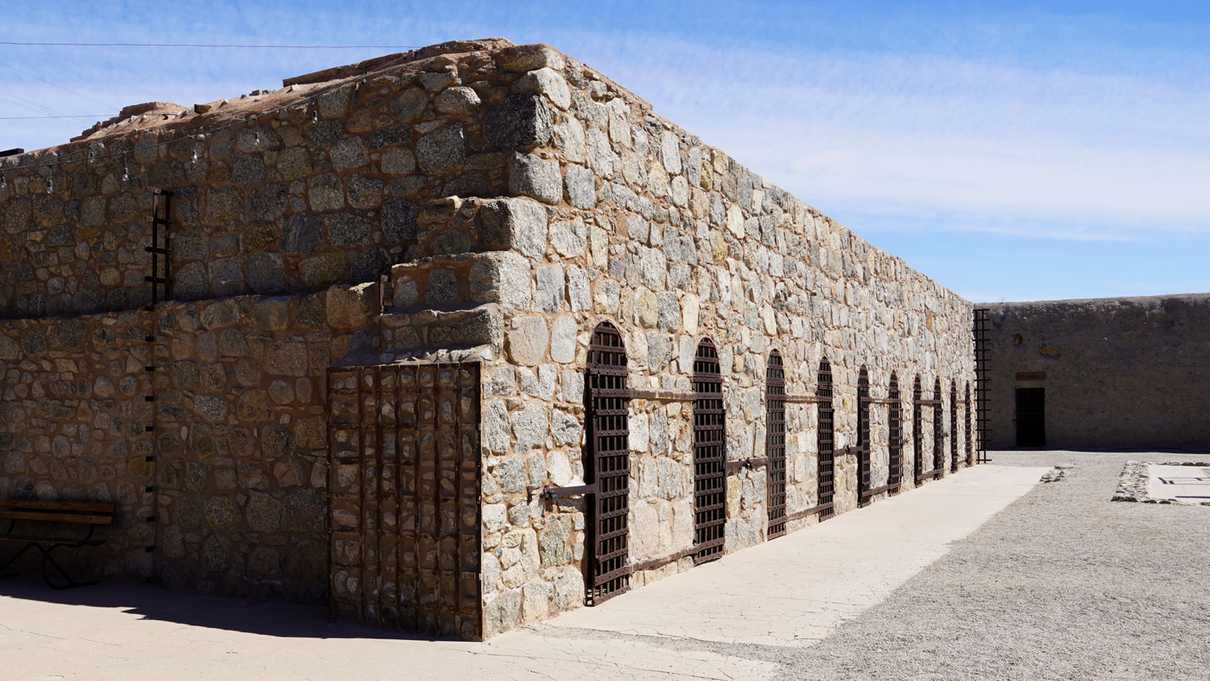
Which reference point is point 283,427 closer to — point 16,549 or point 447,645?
point 447,645

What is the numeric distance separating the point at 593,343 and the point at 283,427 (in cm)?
213

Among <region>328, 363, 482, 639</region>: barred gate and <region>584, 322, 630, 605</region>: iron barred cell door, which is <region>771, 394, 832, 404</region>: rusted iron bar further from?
<region>328, 363, 482, 639</region>: barred gate

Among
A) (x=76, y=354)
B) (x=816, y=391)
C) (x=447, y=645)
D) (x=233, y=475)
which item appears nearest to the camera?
(x=447, y=645)

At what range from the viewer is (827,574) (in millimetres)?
8602

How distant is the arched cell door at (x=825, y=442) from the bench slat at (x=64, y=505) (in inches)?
285

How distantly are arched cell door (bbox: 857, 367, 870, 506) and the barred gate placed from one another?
8.57 meters

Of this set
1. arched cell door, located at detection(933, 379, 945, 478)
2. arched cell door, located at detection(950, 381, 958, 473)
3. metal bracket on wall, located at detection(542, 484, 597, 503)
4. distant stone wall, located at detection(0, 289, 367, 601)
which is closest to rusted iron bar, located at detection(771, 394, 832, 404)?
metal bracket on wall, located at detection(542, 484, 597, 503)

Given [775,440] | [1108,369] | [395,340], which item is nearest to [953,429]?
[1108,369]

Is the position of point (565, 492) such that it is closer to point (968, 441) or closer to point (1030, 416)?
point (968, 441)

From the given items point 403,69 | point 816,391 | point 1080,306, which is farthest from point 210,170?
point 1080,306

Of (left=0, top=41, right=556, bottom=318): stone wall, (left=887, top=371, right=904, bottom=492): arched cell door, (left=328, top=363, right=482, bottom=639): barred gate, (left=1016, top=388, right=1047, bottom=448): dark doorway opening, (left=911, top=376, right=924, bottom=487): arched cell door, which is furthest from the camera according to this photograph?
(left=1016, top=388, right=1047, bottom=448): dark doorway opening

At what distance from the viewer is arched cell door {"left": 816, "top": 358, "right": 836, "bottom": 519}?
1237 centimetres

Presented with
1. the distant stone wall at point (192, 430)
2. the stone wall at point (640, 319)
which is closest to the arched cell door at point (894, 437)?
the stone wall at point (640, 319)

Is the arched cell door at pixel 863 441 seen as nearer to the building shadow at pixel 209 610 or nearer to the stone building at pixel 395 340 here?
the stone building at pixel 395 340
